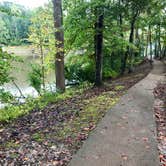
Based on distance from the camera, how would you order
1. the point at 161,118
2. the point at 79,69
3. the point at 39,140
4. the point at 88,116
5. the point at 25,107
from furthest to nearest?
the point at 79,69
the point at 25,107
the point at 161,118
the point at 88,116
the point at 39,140

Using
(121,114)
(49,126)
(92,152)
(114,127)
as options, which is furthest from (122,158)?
(121,114)

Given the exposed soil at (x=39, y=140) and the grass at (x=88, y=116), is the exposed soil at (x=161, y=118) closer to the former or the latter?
the grass at (x=88, y=116)

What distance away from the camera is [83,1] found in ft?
30.9

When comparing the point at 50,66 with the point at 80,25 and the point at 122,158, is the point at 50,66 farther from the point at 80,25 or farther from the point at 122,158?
the point at 122,158

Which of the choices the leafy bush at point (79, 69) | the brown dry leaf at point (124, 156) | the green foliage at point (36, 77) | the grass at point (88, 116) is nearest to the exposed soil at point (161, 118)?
the brown dry leaf at point (124, 156)

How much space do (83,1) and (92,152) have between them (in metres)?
6.67

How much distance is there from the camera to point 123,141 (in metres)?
4.89

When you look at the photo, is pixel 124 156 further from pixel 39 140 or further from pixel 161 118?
pixel 161 118

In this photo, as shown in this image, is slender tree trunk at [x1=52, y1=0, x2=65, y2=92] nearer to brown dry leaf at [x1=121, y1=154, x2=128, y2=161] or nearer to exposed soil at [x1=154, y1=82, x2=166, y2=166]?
exposed soil at [x1=154, y1=82, x2=166, y2=166]

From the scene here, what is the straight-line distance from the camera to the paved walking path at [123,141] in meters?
4.11

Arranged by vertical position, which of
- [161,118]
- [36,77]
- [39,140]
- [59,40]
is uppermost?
[59,40]

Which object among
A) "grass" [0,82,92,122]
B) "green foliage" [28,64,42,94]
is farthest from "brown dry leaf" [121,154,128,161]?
"green foliage" [28,64,42,94]

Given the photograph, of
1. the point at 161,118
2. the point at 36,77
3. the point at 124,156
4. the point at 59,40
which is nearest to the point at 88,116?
the point at 161,118

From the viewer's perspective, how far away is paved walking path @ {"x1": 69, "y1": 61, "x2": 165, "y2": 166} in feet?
13.5
